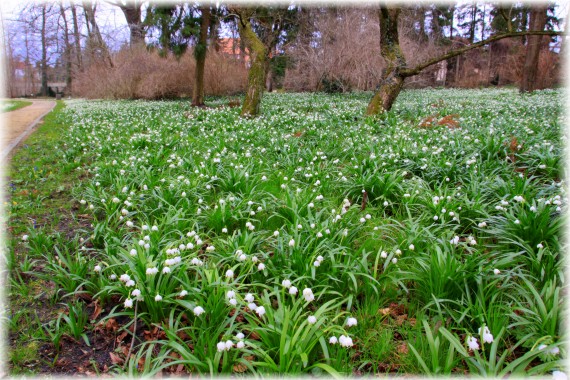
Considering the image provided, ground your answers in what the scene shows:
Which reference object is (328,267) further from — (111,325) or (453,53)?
(453,53)

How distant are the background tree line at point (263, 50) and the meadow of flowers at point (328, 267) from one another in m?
6.13

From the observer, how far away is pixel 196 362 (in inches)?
69.6

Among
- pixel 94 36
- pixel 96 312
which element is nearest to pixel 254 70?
pixel 96 312

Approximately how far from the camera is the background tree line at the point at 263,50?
10.7 m

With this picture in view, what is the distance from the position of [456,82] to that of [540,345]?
3451cm

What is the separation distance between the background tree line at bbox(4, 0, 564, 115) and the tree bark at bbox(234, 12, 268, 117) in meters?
0.03

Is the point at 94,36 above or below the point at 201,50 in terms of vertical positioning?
above

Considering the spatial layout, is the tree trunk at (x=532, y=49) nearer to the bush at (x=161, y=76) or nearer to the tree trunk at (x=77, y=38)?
the bush at (x=161, y=76)

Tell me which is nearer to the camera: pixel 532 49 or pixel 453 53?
pixel 453 53

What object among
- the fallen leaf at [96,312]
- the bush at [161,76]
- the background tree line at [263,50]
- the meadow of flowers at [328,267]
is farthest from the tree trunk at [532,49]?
the fallen leaf at [96,312]

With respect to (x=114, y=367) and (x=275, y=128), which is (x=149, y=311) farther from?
(x=275, y=128)

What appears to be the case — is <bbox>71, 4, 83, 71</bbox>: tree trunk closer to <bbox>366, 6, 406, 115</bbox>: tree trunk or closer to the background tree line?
the background tree line

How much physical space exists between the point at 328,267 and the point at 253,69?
28.4ft

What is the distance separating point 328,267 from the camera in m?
2.53
